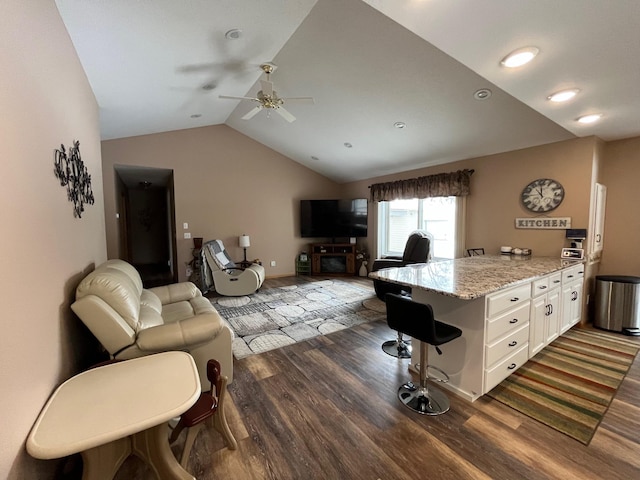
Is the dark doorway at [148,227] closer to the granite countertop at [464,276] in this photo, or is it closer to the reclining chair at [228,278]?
the reclining chair at [228,278]

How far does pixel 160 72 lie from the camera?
9.12ft

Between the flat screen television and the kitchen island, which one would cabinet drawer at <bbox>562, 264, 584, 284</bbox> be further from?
the flat screen television

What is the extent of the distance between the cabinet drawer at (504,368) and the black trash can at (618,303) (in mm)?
1784

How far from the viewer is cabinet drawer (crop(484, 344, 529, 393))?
1.96 meters

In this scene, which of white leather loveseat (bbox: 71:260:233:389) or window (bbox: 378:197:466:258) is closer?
white leather loveseat (bbox: 71:260:233:389)

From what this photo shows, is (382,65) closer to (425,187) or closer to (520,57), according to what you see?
(520,57)

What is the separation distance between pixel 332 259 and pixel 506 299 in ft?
15.1

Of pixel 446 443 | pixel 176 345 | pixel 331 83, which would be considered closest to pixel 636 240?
pixel 446 443

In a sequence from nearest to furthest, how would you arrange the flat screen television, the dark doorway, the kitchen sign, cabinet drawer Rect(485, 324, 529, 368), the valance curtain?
1. cabinet drawer Rect(485, 324, 529, 368)
2. the kitchen sign
3. the valance curtain
4. the flat screen television
5. the dark doorway

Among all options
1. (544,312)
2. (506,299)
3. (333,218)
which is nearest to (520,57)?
(506,299)

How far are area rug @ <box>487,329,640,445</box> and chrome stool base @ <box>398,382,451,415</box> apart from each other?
1.32ft

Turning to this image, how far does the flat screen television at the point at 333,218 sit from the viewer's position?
20.8 ft

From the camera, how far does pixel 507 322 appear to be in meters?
2.05

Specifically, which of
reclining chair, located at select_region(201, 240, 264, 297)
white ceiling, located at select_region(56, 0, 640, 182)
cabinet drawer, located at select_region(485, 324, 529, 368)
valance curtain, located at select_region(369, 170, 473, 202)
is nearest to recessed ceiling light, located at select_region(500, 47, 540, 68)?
white ceiling, located at select_region(56, 0, 640, 182)
